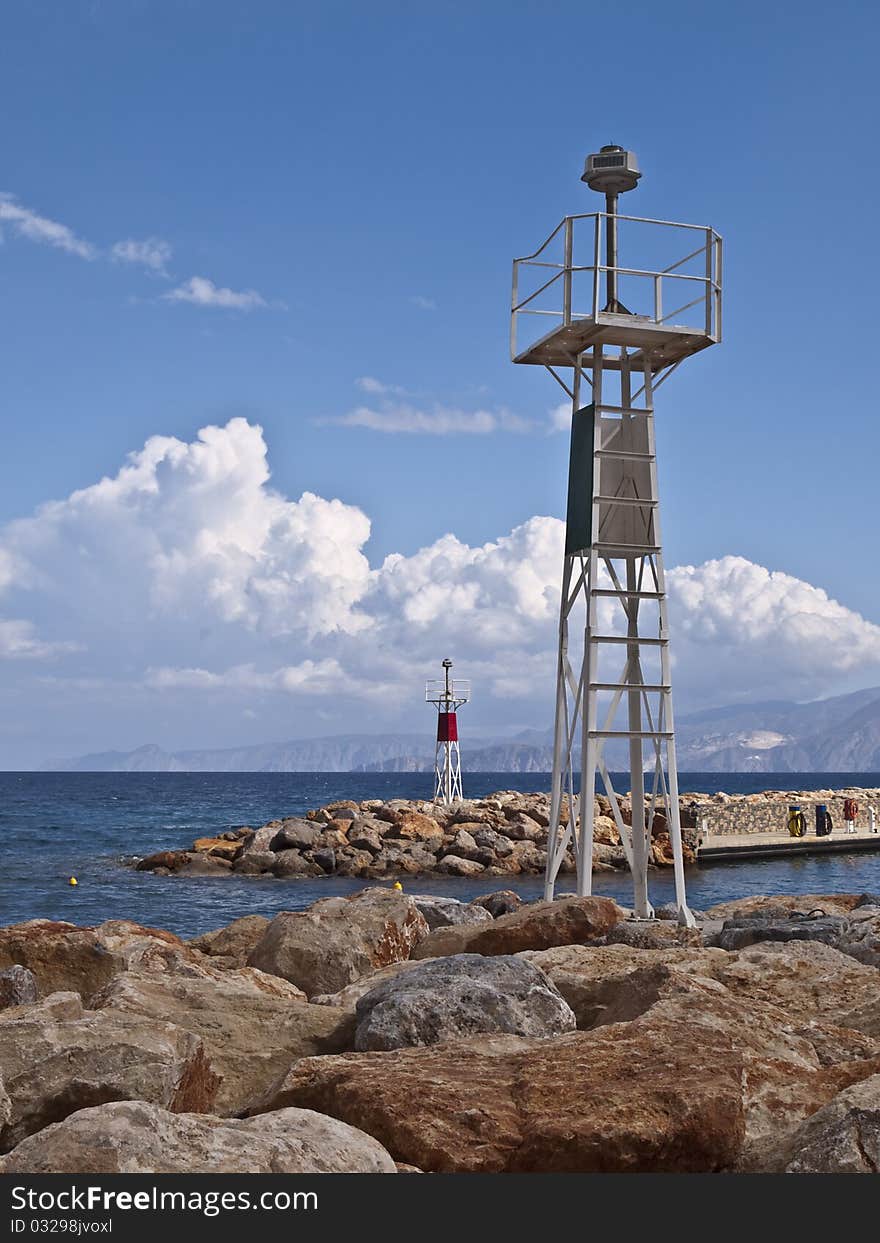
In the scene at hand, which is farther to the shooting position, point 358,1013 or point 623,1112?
point 358,1013

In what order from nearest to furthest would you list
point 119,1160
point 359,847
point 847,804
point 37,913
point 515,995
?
1. point 119,1160
2. point 515,995
3. point 37,913
4. point 359,847
5. point 847,804

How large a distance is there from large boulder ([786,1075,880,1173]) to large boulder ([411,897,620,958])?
5.48 metres

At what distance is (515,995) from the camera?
7.71 metres

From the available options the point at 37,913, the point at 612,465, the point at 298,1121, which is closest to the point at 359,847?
the point at 37,913

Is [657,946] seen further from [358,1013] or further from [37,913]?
[37,913]

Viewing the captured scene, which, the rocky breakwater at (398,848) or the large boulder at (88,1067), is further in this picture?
the rocky breakwater at (398,848)

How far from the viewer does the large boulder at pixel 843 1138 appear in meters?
5.41

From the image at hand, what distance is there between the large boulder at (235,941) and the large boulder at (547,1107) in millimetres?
6979

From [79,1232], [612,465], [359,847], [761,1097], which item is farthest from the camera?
[359,847]

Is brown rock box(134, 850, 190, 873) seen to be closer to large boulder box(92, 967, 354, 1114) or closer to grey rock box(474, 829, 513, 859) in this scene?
grey rock box(474, 829, 513, 859)

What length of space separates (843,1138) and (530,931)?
580 cm

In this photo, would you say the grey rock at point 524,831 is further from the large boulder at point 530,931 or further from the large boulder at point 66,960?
the large boulder at point 66,960

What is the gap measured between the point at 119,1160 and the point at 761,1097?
10.2 ft

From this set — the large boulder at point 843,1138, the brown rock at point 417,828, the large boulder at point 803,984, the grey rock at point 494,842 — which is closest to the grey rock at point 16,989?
the large boulder at point 803,984
